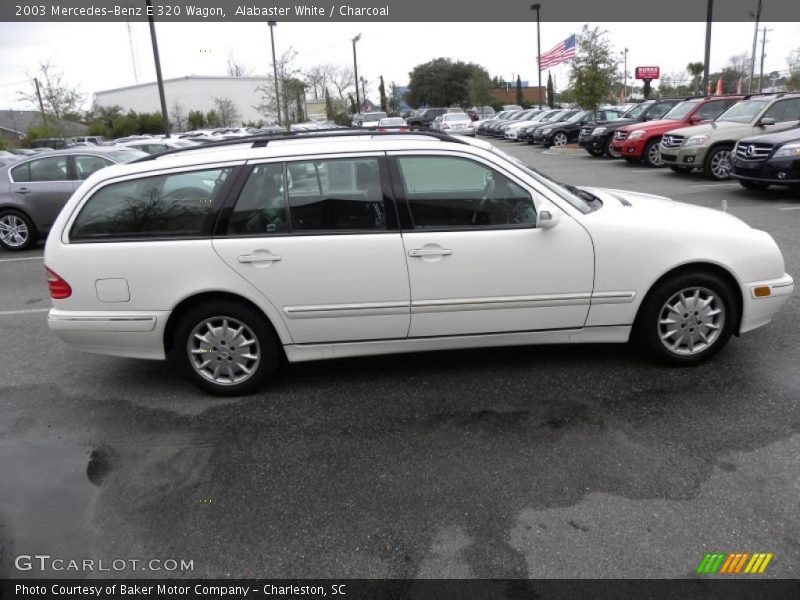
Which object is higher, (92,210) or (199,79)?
(199,79)

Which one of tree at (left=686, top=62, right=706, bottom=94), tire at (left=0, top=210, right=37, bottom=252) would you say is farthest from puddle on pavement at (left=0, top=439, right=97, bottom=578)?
tree at (left=686, top=62, right=706, bottom=94)

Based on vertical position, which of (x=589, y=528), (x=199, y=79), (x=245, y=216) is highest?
(x=199, y=79)

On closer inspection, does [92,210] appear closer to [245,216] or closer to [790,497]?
[245,216]

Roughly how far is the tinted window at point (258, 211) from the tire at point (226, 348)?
50 cm

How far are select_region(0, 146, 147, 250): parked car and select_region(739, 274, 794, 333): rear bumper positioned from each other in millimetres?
10012

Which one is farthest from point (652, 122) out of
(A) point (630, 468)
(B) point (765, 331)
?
(A) point (630, 468)

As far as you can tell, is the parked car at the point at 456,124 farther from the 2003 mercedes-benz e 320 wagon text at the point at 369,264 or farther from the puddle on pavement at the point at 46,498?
the puddle on pavement at the point at 46,498

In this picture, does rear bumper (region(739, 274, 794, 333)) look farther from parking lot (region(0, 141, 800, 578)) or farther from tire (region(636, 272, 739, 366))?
parking lot (region(0, 141, 800, 578))

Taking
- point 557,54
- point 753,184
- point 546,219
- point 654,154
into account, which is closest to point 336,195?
point 546,219

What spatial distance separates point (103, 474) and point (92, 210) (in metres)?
1.77

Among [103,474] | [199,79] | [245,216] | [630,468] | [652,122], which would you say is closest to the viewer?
[630,468]

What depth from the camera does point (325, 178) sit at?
4125mm

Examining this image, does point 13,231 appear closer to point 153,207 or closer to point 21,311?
point 21,311

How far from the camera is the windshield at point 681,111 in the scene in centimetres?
1642
